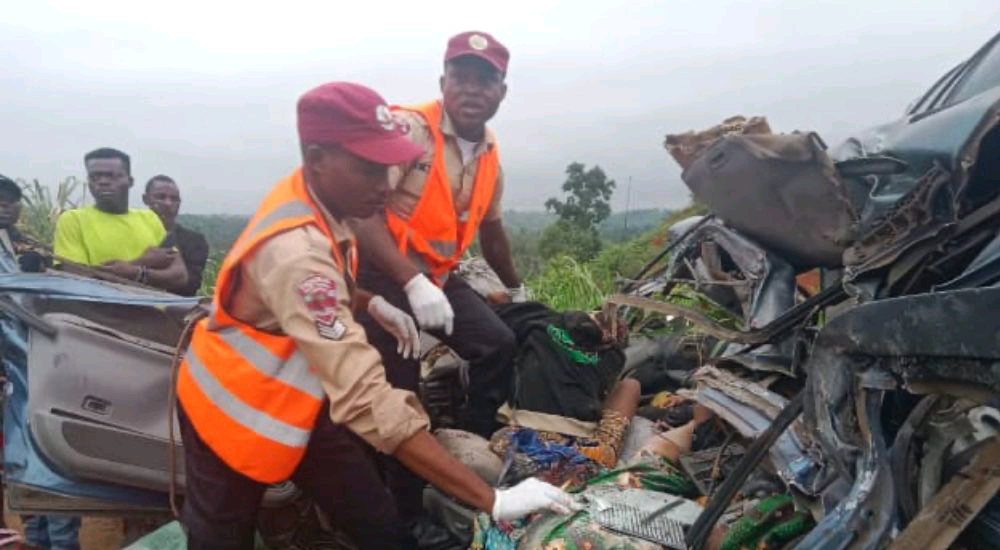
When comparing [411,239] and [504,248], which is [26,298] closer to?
[411,239]

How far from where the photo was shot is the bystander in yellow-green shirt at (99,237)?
4.54 meters

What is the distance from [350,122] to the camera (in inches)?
79.9

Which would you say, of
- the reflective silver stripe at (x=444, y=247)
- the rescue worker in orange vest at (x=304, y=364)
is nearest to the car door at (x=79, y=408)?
the rescue worker in orange vest at (x=304, y=364)

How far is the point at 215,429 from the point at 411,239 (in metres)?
1.18

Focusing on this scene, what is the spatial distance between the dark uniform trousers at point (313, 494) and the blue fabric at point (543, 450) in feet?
1.71

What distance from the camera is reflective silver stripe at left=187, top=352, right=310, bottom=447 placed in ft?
6.92

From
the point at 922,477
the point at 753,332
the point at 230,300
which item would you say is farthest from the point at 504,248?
the point at 922,477

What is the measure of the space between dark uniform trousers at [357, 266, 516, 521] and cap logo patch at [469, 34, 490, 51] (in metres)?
0.92

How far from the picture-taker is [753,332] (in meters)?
2.41

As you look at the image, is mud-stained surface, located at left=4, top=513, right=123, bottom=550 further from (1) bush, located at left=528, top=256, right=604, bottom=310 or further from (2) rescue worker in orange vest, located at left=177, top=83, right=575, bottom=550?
(1) bush, located at left=528, top=256, right=604, bottom=310

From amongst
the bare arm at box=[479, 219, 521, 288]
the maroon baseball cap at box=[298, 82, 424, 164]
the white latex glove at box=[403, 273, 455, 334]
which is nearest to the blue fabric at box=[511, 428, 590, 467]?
the white latex glove at box=[403, 273, 455, 334]

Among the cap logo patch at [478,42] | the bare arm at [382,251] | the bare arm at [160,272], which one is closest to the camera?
the bare arm at [382,251]

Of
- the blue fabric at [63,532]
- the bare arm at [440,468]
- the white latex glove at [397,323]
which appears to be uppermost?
the white latex glove at [397,323]

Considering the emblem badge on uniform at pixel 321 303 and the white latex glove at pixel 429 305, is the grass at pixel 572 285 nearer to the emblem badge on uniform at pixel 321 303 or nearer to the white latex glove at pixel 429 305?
the white latex glove at pixel 429 305
